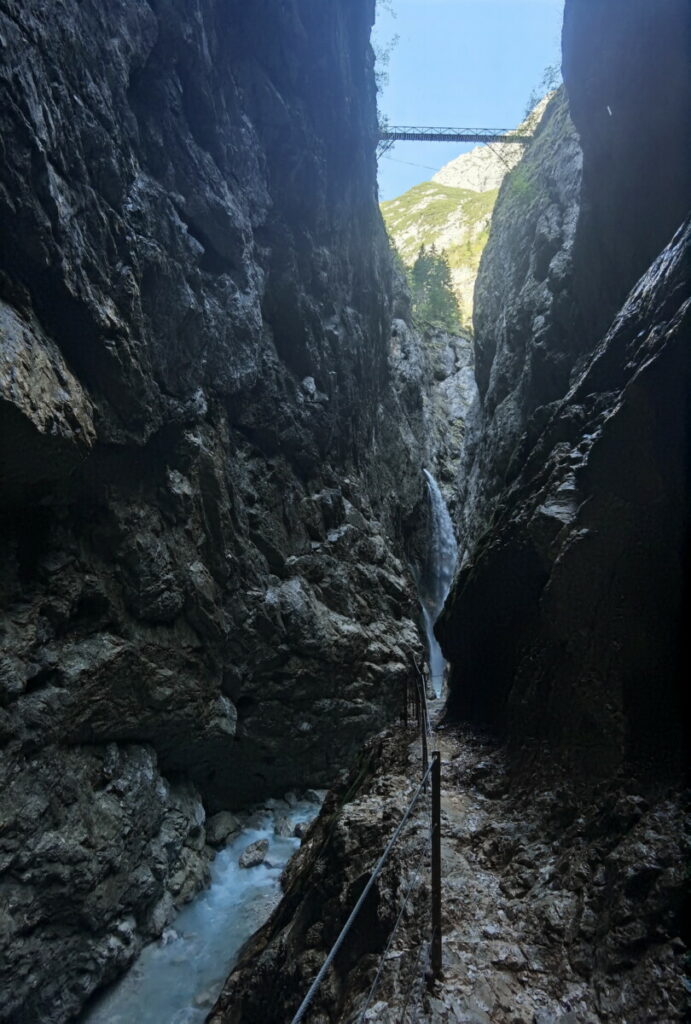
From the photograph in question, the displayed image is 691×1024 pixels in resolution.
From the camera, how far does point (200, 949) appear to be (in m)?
9.16

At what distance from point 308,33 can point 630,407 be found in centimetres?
1851

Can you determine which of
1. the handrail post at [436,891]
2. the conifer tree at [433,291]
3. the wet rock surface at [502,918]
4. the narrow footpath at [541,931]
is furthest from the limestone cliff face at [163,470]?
the conifer tree at [433,291]

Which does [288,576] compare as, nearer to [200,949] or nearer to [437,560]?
[200,949]

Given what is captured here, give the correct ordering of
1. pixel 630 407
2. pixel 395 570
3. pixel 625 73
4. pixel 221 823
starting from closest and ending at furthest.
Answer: pixel 630 407 < pixel 625 73 < pixel 221 823 < pixel 395 570

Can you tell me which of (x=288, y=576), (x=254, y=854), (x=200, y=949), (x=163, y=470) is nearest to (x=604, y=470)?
(x=163, y=470)

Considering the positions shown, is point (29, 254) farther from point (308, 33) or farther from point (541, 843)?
point (308, 33)

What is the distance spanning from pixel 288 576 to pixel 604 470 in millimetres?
10281

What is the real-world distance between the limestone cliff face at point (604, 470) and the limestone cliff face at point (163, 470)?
16.4ft

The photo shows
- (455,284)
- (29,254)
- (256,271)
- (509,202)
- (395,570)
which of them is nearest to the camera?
(29,254)

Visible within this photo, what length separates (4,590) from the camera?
8594 mm

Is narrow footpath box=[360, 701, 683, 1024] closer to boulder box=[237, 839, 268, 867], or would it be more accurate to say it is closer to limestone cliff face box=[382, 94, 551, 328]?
boulder box=[237, 839, 268, 867]

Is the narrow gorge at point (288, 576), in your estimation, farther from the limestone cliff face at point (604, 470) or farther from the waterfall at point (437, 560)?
the waterfall at point (437, 560)

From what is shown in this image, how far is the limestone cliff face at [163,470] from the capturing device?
786 cm

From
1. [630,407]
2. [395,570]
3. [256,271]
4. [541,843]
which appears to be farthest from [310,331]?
[541,843]
